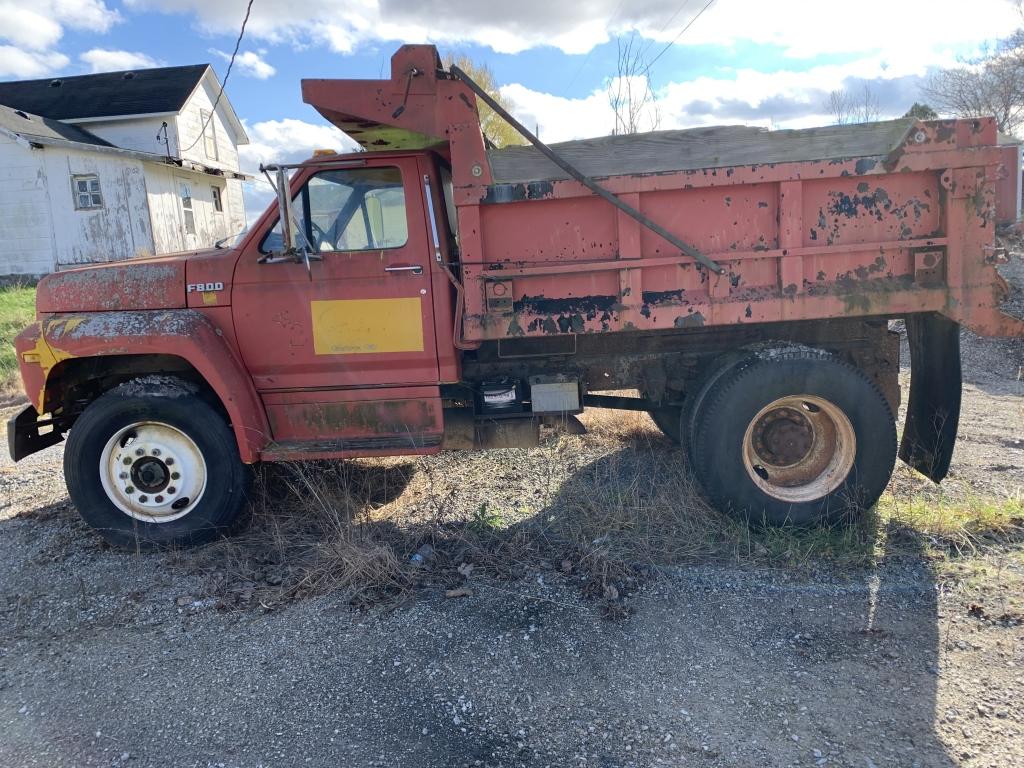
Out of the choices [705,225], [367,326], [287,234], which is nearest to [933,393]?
[705,225]

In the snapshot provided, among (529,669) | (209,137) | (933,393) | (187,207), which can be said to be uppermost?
(209,137)

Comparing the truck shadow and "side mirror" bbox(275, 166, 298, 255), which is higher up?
"side mirror" bbox(275, 166, 298, 255)

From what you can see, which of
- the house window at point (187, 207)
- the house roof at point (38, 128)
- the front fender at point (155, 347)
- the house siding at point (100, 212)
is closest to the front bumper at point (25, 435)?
the front fender at point (155, 347)

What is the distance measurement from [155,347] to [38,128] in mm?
21090

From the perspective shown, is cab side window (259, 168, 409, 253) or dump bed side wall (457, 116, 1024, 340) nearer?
dump bed side wall (457, 116, 1024, 340)

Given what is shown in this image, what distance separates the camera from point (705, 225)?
13.6 ft

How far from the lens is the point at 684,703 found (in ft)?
9.41

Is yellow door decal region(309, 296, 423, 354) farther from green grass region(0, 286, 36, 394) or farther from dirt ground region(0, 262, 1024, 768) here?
green grass region(0, 286, 36, 394)

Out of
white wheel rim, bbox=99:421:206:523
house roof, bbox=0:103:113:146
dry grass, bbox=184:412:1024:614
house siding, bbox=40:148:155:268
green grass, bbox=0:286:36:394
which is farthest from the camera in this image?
house siding, bbox=40:148:155:268

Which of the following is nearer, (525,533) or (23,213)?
(525,533)

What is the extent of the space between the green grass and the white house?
11.5ft

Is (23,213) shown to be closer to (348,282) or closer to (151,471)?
(151,471)

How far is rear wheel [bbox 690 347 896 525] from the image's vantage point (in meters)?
4.27

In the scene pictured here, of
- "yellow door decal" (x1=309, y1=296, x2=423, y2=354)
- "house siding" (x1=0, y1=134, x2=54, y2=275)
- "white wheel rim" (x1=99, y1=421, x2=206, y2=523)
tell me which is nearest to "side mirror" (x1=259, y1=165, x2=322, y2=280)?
"yellow door decal" (x1=309, y1=296, x2=423, y2=354)
